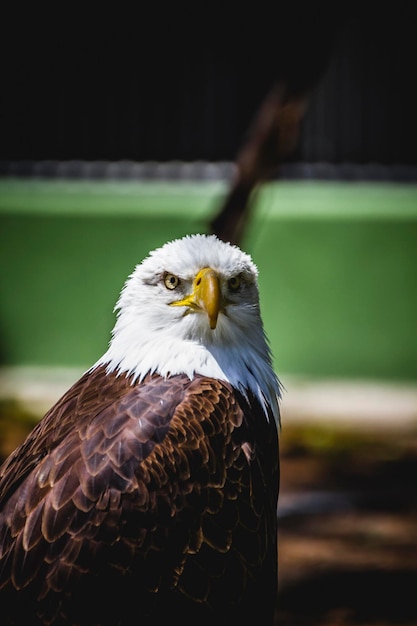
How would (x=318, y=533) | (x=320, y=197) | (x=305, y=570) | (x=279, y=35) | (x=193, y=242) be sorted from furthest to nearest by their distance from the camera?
(x=320, y=197)
(x=279, y=35)
(x=318, y=533)
(x=305, y=570)
(x=193, y=242)

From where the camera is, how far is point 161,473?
2.59 meters

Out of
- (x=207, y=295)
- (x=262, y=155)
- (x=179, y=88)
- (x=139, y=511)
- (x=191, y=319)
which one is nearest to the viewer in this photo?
(x=139, y=511)

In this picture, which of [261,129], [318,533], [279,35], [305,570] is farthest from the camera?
[279,35]

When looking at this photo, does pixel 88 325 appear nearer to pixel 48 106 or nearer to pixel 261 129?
pixel 48 106

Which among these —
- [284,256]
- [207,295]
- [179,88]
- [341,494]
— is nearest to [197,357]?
[207,295]

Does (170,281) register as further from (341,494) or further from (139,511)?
(341,494)

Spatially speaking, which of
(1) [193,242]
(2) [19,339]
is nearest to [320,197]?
(2) [19,339]

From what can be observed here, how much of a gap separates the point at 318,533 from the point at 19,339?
3.23 metres

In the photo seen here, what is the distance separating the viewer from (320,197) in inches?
297

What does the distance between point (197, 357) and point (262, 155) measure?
6.72ft

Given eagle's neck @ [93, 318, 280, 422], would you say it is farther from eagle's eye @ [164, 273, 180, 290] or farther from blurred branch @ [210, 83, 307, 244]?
blurred branch @ [210, 83, 307, 244]

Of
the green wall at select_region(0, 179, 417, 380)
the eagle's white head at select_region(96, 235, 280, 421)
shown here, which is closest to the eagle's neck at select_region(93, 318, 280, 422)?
the eagle's white head at select_region(96, 235, 280, 421)

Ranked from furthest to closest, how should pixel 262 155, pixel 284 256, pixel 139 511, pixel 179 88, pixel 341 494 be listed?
pixel 284 256 → pixel 179 88 → pixel 341 494 → pixel 262 155 → pixel 139 511

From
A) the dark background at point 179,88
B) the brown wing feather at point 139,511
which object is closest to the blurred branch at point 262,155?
the brown wing feather at point 139,511
